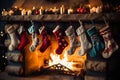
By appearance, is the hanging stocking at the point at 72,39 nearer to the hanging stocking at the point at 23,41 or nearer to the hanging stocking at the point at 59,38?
the hanging stocking at the point at 59,38

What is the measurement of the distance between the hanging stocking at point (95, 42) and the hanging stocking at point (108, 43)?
0.28 feet

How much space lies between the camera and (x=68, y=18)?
12.7ft

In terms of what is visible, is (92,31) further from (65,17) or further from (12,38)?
(12,38)

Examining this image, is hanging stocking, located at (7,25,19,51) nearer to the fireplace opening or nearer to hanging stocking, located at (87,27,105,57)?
the fireplace opening

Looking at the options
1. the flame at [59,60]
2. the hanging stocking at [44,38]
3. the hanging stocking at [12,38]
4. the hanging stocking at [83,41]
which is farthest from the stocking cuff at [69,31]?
the hanging stocking at [12,38]

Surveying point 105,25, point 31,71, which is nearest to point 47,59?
point 31,71

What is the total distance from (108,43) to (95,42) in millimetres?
198

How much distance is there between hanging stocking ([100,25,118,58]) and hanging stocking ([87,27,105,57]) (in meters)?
0.08

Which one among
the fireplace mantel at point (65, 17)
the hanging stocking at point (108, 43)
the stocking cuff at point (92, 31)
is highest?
the fireplace mantel at point (65, 17)

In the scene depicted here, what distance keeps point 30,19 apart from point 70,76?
1.21 m

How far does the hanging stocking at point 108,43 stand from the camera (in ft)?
11.8

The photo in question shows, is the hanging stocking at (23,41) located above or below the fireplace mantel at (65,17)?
below

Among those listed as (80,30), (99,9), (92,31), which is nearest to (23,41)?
(80,30)

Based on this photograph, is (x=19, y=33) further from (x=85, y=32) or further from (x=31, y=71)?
(x=85, y=32)
